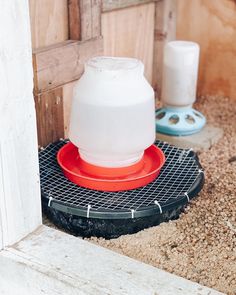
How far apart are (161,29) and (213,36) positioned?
0.23 meters

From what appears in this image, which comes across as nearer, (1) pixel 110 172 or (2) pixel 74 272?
(2) pixel 74 272

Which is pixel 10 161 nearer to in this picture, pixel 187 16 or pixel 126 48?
pixel 126 48

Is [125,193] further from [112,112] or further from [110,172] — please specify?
[112,112]

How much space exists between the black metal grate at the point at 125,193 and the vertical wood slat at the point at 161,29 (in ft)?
2.40

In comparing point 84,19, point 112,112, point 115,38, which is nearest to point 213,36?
point 115,38

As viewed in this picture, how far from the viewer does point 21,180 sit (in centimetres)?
117

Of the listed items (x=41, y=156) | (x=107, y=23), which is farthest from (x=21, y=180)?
(x=107, y=23)

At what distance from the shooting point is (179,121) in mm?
1972

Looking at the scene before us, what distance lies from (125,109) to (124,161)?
6.6 inches

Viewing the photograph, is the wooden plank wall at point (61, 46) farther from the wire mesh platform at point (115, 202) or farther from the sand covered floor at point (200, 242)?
the sand covered floor at point (200, 242)

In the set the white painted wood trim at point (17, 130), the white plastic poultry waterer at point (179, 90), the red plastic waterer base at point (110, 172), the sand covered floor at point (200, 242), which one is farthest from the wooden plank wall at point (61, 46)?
the sand covered floor at point (200, 242)

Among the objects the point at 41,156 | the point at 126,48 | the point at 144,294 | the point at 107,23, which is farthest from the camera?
the point at 126,48

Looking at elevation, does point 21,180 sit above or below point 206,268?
above

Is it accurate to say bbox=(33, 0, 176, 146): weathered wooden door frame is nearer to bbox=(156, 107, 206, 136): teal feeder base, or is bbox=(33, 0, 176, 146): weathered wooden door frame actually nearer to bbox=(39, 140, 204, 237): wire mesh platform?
bbox=(39, 140, 204, 237): wire mesh platform
